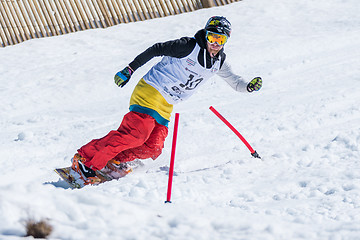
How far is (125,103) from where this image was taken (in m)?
6.19

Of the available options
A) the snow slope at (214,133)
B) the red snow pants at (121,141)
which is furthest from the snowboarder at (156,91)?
the snow slope at (214,133)

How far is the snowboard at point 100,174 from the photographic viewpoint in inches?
163

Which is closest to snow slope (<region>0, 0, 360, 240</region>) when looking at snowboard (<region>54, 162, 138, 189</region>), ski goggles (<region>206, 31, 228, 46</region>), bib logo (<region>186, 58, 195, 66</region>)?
snowboard (<region>54, 162, 138, 189</region>)

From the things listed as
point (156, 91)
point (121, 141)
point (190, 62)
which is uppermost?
point (190, 62)

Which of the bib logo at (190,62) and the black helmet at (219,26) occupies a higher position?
the black helmet at (219,26)

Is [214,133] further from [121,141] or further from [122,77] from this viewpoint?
[122,77]

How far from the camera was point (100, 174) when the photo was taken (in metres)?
4.31

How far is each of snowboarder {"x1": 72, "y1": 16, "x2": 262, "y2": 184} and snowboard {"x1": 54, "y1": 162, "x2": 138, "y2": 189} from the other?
1.9 inches

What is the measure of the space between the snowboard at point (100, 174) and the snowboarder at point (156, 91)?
5 centimetres

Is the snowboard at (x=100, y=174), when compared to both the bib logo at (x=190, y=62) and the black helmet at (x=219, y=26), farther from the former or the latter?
the black helmet at (x=219, y=26)

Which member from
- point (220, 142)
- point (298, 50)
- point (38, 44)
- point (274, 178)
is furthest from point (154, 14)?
point (274, 178)

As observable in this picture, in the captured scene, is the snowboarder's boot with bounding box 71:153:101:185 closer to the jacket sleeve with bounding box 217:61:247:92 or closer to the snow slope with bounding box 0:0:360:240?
the snow slope with bounding box 0:0:360:240

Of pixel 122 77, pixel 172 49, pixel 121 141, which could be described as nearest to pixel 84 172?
pixel 121 141

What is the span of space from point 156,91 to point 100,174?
3.00ft
